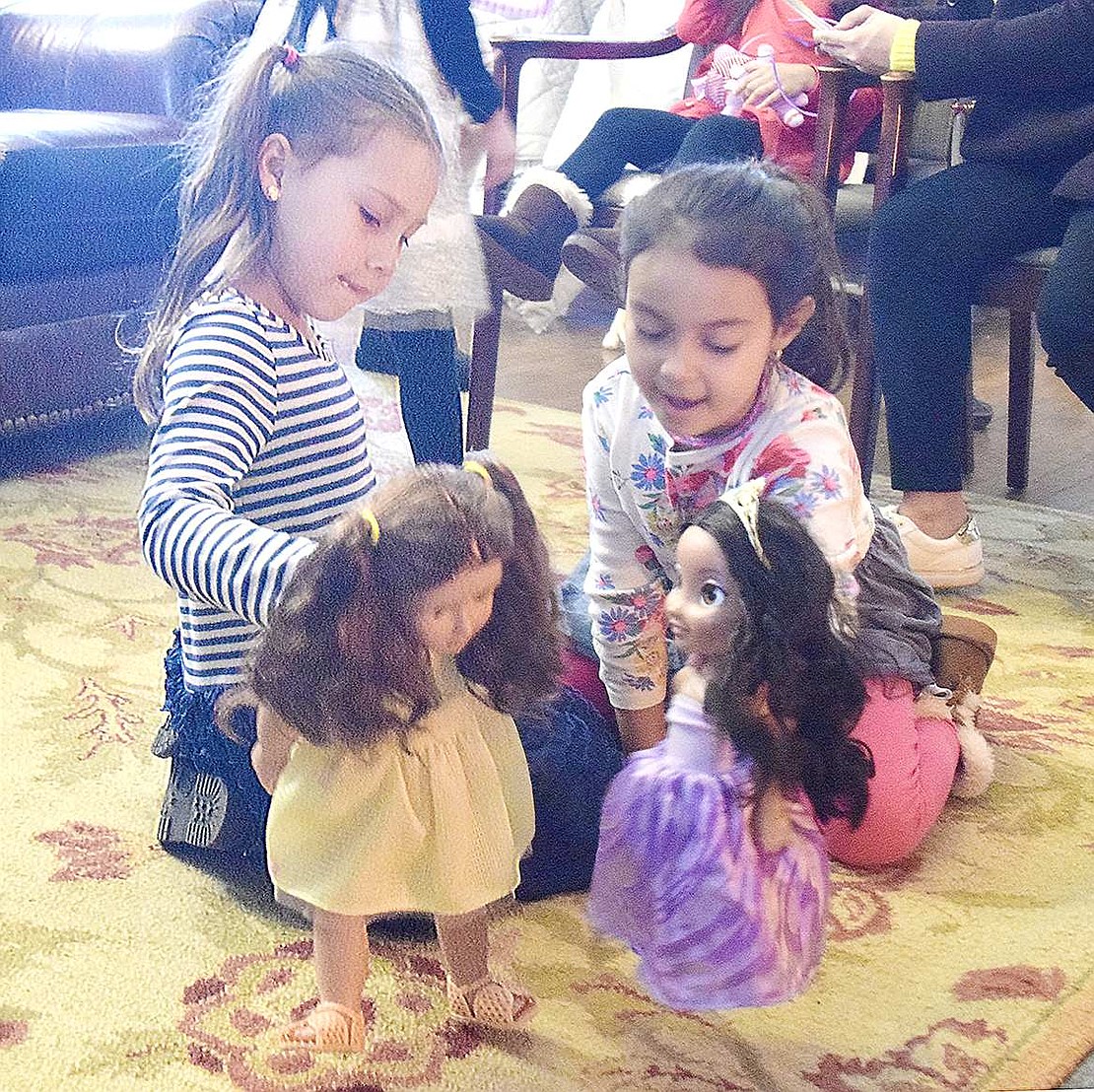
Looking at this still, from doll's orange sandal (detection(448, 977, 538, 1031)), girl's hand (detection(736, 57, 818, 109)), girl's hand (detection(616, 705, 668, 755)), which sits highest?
girl's hand (detection(736, 57, 818, 109))

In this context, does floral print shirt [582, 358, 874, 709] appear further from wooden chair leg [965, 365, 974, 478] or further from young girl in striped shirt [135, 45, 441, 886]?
wooden chair leg [965, 365, 974, 478]

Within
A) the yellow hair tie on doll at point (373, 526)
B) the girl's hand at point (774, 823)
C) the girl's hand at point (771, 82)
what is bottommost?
the girl's hand at point (774, 823)

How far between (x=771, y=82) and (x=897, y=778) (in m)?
0.38

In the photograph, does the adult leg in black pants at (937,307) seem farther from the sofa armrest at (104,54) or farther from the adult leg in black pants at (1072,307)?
the sofa armrest at (104,54)

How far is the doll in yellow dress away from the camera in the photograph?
515mm

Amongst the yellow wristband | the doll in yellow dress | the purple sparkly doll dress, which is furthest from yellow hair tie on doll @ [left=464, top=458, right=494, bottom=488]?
the yellow wristband

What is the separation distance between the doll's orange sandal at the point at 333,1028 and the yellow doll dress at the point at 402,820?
5cm

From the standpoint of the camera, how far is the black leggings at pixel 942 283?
825 millimetres

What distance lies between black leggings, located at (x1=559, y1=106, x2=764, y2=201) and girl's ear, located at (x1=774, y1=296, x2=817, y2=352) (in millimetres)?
63

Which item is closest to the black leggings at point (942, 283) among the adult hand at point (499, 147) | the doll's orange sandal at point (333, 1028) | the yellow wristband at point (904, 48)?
the yellow wristband at point (904, 48)

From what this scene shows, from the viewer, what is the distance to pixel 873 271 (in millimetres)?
793

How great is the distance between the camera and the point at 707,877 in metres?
0.58

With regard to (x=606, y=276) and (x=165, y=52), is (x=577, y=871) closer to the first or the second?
(x=606, y=276)

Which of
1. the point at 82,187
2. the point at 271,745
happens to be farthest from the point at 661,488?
the point at 82,187
